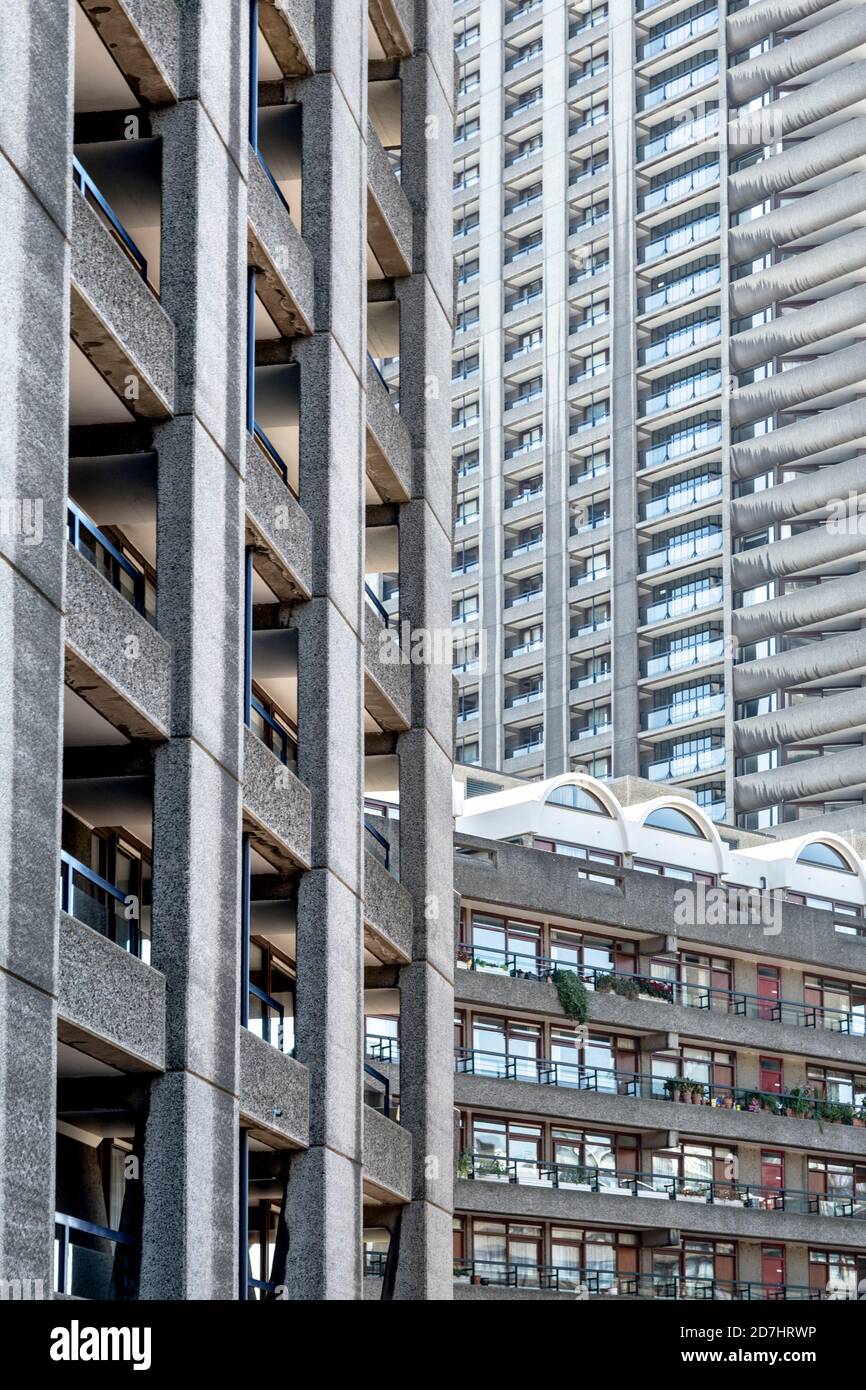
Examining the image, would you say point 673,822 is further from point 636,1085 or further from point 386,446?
point 386,446

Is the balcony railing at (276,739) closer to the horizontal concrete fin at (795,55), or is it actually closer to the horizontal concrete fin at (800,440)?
the horizontal concrete fin at (800,440)

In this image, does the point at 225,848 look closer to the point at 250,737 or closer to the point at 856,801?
the point at 250,737

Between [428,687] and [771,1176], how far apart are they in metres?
31.5

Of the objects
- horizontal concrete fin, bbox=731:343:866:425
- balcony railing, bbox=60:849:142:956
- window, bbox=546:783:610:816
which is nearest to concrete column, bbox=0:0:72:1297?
balcony railing, bbox=60:849:142:956

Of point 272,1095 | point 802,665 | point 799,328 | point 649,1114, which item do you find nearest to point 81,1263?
point 272,1095

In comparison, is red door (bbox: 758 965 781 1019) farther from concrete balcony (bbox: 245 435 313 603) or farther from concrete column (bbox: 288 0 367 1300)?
concrete balcony (bbox: 245 435 313 603)

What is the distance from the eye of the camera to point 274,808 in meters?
26.6

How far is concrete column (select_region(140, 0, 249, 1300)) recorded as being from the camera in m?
21.9

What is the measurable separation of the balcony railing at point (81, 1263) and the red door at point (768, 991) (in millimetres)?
43246

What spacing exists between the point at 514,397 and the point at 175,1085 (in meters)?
89.4

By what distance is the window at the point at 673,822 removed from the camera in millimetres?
66256

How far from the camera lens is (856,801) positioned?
9050 cm
